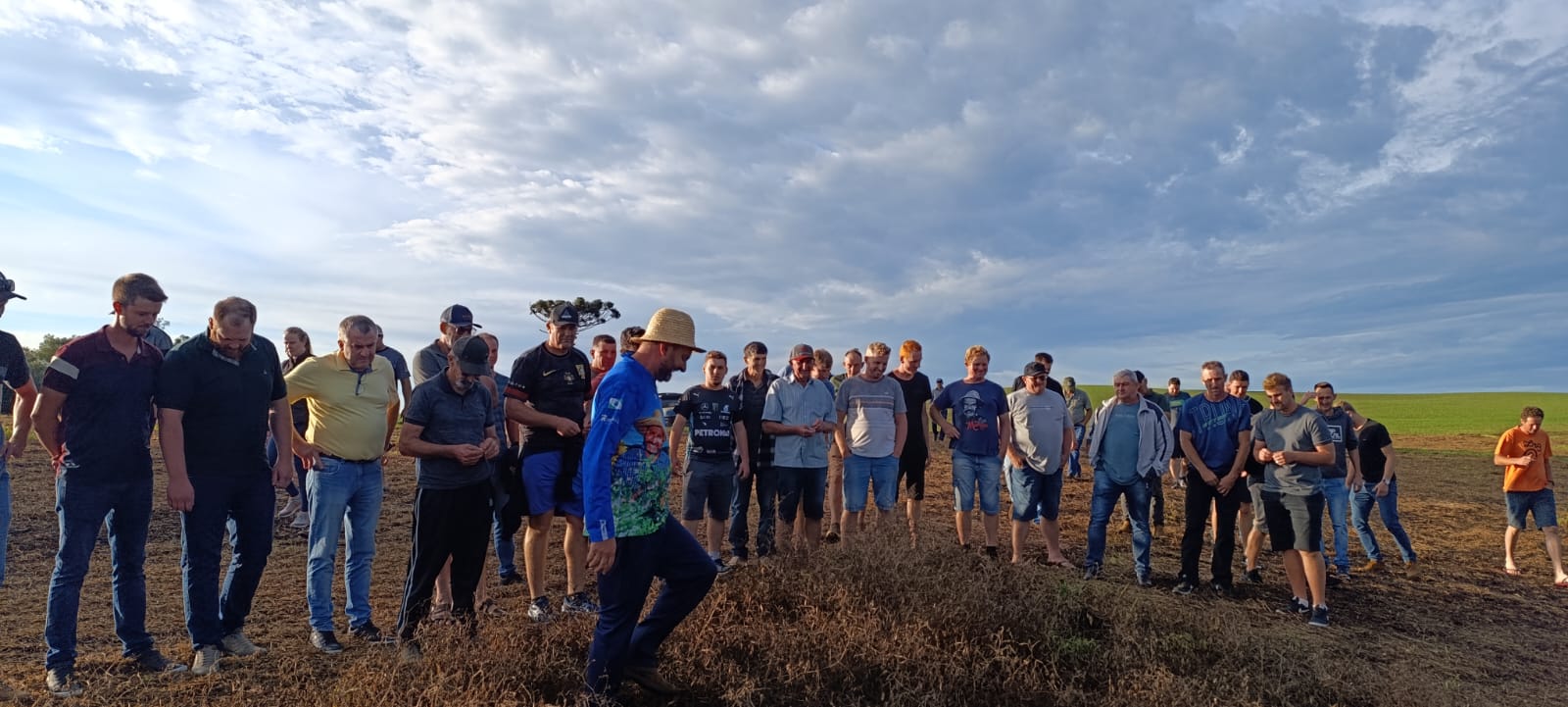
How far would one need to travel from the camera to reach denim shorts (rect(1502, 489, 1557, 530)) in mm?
8664

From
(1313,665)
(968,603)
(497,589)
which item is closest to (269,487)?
(497,589)

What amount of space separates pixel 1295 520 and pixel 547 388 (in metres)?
5.99

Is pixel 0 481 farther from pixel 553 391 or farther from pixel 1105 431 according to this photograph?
pixel 1105 431

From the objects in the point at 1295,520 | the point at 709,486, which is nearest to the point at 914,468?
the point at 709,486

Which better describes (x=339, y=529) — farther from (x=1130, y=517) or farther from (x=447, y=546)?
(x=1130, y=517)

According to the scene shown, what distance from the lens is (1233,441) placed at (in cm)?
767

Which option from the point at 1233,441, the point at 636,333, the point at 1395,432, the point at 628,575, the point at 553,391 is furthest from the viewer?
the point at 1395,432

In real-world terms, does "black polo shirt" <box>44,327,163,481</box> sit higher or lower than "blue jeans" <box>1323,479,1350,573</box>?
higher

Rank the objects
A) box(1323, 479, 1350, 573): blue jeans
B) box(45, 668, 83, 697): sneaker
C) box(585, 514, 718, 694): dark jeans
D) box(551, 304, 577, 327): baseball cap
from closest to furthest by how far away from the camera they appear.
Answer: box(585, 514, 718, 694): dark jeans
box(45, 668, 83, 697): sneaker
box(551, 304, 577, 327): baseball cap
box(1323, 479, 1350, 573): blue jeans

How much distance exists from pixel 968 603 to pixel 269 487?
434 cm

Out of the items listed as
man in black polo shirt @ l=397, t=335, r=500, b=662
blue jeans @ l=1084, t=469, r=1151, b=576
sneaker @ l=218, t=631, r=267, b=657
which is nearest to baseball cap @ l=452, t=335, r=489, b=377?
man in black polo shirt @ l=397, t=335, r=500, b=662

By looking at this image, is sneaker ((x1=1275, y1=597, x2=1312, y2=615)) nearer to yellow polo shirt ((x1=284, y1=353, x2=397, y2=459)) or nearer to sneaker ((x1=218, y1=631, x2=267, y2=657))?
yellow polo shirt ((x1=284, y1=353, x2=397, y2=459))

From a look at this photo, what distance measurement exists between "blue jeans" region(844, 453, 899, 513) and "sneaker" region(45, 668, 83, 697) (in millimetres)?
5609

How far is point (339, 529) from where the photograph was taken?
16.3 ft
